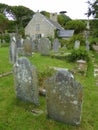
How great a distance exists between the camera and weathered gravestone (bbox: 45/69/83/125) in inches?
170

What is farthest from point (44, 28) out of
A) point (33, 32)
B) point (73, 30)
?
point (73, 30)

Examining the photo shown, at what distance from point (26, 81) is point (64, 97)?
4.40ft

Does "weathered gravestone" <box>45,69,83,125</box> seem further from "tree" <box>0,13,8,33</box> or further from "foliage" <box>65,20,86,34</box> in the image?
"tree" <box>0,13,8,33</box>

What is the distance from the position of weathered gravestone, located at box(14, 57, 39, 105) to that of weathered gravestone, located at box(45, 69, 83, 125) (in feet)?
2.31

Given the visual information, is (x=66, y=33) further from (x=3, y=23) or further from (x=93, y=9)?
(x=93, y=9)

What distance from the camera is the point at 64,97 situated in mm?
4453

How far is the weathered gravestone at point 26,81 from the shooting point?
5.29 metres

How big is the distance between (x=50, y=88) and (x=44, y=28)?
123 ft

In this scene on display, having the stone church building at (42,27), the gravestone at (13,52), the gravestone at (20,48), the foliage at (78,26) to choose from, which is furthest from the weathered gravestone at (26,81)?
the foliage at (78,26)

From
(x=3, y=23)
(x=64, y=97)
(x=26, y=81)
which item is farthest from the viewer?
(x=3, y=23)

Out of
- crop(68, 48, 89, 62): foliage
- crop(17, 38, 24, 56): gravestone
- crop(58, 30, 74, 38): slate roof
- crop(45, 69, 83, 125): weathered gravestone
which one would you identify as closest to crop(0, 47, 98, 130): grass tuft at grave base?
crop(45, 69, 83, 125): weathered gravestone

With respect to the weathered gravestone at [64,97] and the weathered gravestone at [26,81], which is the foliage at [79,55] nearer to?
the weathered gravestone at [26,81]

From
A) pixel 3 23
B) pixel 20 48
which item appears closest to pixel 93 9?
pixel 20 48

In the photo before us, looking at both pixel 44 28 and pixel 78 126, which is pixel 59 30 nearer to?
pixel 44 28
